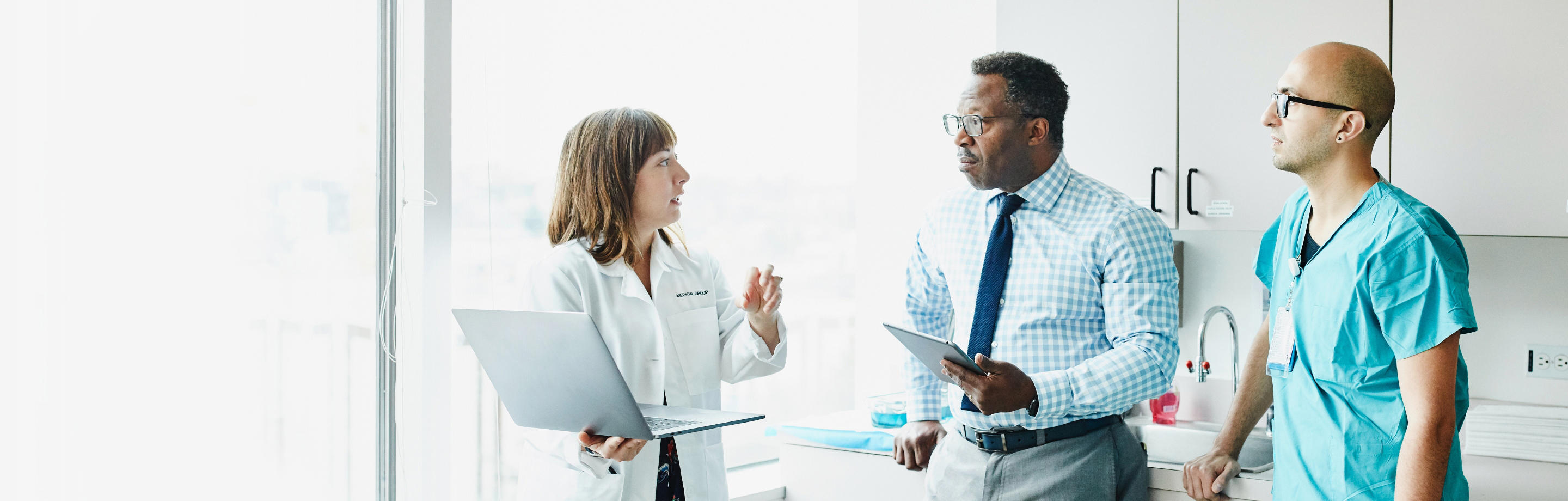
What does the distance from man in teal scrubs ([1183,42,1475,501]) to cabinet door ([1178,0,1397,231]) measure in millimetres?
651

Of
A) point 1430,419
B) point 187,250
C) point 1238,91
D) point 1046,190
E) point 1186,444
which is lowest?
point 1186,444

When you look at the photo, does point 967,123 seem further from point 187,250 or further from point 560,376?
point 187,250

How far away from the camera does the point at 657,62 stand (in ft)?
9.37

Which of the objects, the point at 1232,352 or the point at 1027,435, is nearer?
the point at 1027,435

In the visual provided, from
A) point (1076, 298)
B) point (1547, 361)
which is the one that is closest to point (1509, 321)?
point (1547, 361)

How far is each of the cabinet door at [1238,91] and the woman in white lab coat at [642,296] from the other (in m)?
1.16

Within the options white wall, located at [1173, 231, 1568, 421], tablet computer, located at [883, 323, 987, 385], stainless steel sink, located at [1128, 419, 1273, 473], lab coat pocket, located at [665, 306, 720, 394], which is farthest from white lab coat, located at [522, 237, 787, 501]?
white wall, located at [1173, 231, 1568, 421]

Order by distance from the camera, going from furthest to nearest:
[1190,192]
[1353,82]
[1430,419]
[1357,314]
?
[1190,192]
[1353,82]
[1357,314]
[1430,419]

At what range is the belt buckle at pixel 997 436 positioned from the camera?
1.85m

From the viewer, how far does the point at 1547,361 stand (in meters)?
2.35

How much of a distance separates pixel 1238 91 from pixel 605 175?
147 cm

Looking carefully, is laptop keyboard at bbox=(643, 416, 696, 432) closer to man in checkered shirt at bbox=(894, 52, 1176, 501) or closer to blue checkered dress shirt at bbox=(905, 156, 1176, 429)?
man in checkered shirt at bbox=(894, 52, 1176, 501)

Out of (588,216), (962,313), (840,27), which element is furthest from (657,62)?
(962,313)

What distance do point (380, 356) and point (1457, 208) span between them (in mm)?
2228
